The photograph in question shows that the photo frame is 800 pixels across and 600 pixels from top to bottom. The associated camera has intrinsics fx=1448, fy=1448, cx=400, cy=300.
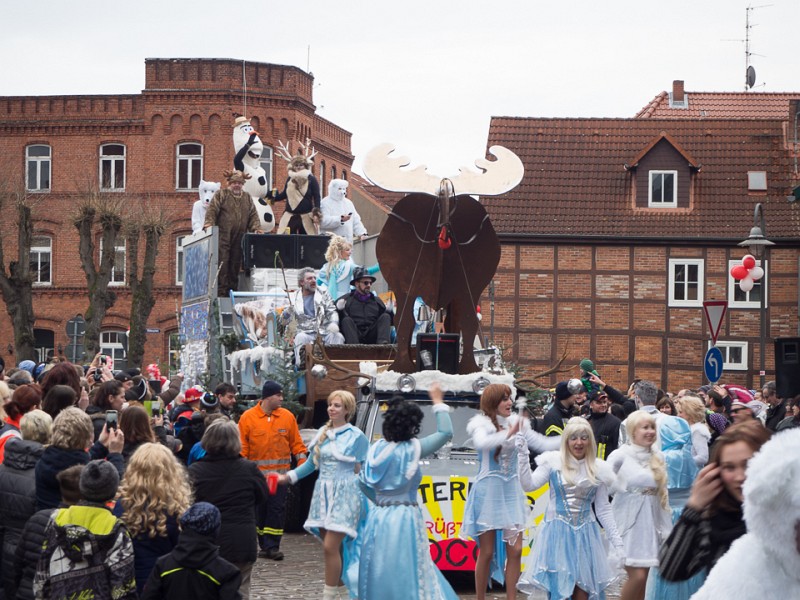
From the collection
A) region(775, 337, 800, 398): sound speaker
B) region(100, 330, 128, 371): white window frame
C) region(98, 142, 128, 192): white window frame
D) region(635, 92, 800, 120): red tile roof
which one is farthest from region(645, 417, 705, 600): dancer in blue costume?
region(98, 142, 128, 192): white window frame

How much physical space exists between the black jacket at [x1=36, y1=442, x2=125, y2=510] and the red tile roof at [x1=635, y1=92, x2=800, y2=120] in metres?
41.3

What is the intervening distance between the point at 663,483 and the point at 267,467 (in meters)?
5.01

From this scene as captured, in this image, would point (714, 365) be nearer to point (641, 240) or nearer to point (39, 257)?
point (641, 240)

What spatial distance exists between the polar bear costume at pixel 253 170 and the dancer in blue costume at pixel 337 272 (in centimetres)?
342

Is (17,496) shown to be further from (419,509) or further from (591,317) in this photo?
(591,317)

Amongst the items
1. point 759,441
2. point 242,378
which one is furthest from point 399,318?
point 759,441

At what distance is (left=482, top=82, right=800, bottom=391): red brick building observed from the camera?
3756 centimetres

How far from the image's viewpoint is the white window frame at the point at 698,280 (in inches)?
1490

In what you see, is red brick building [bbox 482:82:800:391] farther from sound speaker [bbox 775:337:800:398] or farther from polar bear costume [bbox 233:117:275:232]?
sound speaker [bbox 775:337:800:398]

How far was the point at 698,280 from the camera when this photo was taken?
125 ft

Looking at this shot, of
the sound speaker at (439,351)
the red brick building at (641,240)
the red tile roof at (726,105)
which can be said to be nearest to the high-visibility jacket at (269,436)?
the sound speaker at (439,351)

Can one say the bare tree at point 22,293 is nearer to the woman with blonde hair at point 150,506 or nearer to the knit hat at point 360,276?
the knit hat at point 360,276

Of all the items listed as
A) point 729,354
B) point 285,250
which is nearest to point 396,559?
point 285,250

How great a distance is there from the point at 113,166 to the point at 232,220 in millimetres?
32417
